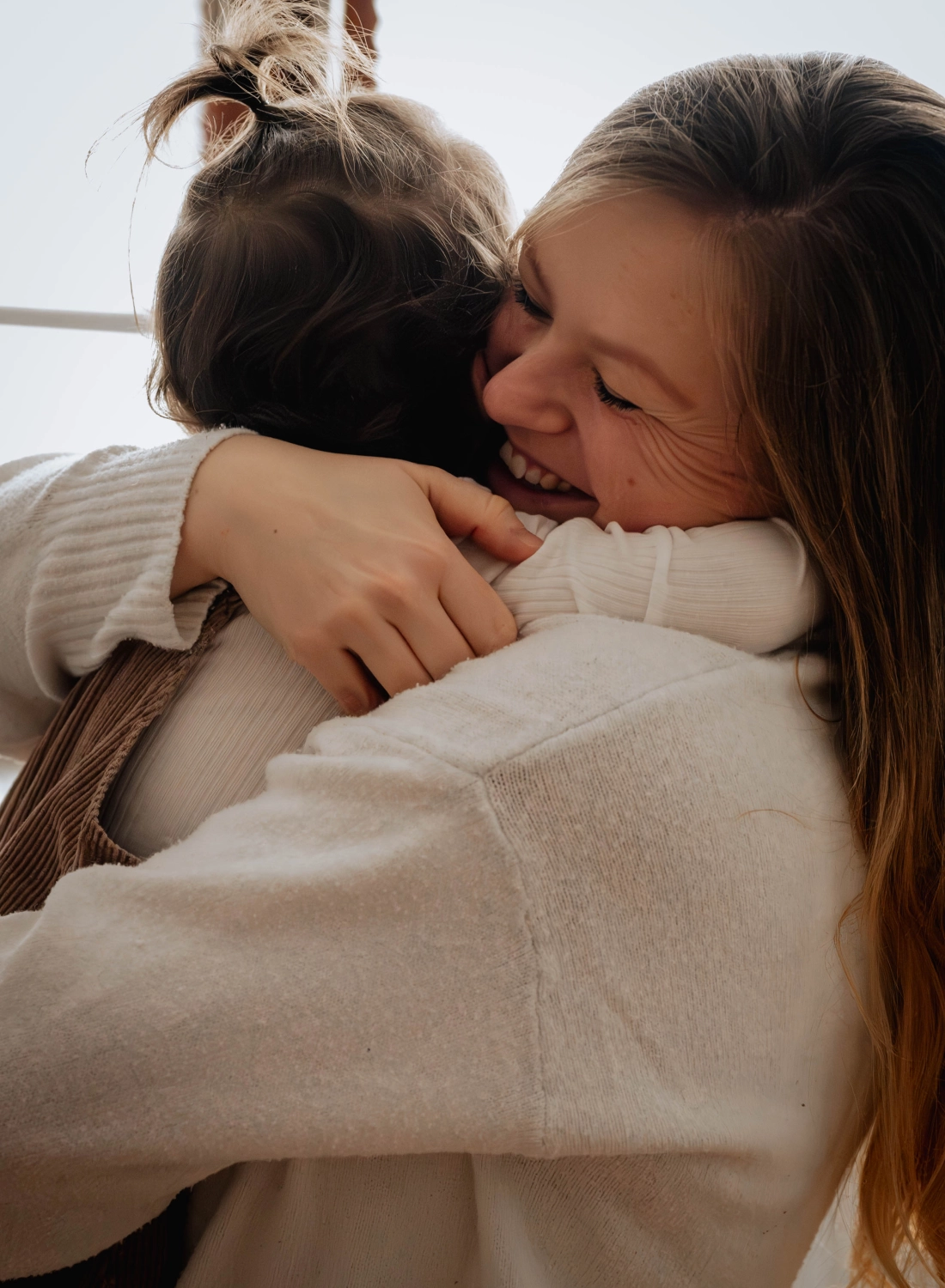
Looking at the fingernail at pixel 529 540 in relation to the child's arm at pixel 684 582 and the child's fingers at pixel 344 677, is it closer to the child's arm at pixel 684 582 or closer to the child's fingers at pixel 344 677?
the child's arm at pixel 684 582

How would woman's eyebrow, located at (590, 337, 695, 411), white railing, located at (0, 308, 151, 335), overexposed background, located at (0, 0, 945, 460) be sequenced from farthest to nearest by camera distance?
white railing, located at (0, 308, 151, 335)
overexposed background, located at (0, 0, 945, 460)
woman's eyebrow, located at (590, 337, 695, 411)

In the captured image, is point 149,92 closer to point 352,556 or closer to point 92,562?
point 92,562

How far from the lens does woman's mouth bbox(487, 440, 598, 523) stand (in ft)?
3.08

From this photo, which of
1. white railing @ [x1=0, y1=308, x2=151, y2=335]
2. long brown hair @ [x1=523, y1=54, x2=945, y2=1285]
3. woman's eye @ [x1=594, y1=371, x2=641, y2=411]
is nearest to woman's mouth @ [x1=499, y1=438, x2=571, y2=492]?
woman's eye @ [x1=594, y1=371, x2=641, y2=411]

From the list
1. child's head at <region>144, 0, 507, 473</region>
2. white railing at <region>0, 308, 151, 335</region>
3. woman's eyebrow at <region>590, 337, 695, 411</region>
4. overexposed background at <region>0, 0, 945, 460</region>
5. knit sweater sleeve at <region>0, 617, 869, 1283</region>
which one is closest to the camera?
knit sweater sleeve at <region>0, 617, 869, 1283</region>

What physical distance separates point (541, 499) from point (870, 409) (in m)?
0.33

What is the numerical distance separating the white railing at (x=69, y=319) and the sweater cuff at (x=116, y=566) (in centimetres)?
109

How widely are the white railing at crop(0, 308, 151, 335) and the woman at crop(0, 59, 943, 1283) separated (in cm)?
121

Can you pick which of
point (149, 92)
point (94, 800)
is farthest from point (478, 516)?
point (149, 92)

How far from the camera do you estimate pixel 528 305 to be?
914 mm

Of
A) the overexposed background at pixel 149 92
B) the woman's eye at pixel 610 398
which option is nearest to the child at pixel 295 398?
the woman's eye at pixel 610 398

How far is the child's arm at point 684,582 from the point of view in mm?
721

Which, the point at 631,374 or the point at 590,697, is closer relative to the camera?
the point at 590,697

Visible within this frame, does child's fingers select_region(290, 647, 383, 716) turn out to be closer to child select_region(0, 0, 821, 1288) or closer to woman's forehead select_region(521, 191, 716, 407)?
child select_region(0, 0, 821, 1288)
